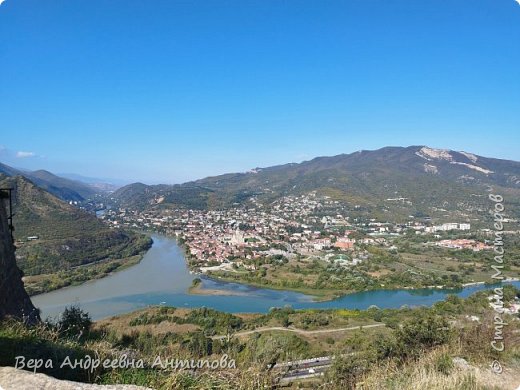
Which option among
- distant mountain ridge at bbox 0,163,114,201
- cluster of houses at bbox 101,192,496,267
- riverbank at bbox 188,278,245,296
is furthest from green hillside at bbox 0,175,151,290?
distant mountain ridge at bbox 0,163,114,201

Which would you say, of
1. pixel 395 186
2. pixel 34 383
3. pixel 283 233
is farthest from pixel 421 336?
pixel 395 186

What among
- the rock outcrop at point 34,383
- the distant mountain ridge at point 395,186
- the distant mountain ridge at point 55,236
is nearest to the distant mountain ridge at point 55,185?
the distant mountain ridge at point 395,186

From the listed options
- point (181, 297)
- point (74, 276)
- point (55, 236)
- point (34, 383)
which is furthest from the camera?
point (55, 236)

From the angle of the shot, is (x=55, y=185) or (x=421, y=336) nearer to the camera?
(x=421, y=336)

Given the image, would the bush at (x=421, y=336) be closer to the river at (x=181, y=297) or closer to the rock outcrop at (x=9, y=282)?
the rock outcrop at (x=9, y=282)


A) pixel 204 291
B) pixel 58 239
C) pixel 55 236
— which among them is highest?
pixel 55 236

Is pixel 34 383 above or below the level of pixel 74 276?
above

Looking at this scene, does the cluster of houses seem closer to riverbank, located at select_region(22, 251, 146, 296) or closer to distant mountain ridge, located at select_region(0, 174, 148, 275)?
riverbank, located at select_region(22, 251, 146, 296)

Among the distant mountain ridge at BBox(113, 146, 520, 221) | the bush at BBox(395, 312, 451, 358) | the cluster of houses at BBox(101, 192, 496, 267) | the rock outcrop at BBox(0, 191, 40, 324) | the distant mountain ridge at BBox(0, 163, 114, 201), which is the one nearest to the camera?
the rock outcrop at BBox(0, 191, 40, 324)

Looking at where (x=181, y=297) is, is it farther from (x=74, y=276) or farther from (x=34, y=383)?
(x=34, y=383)
